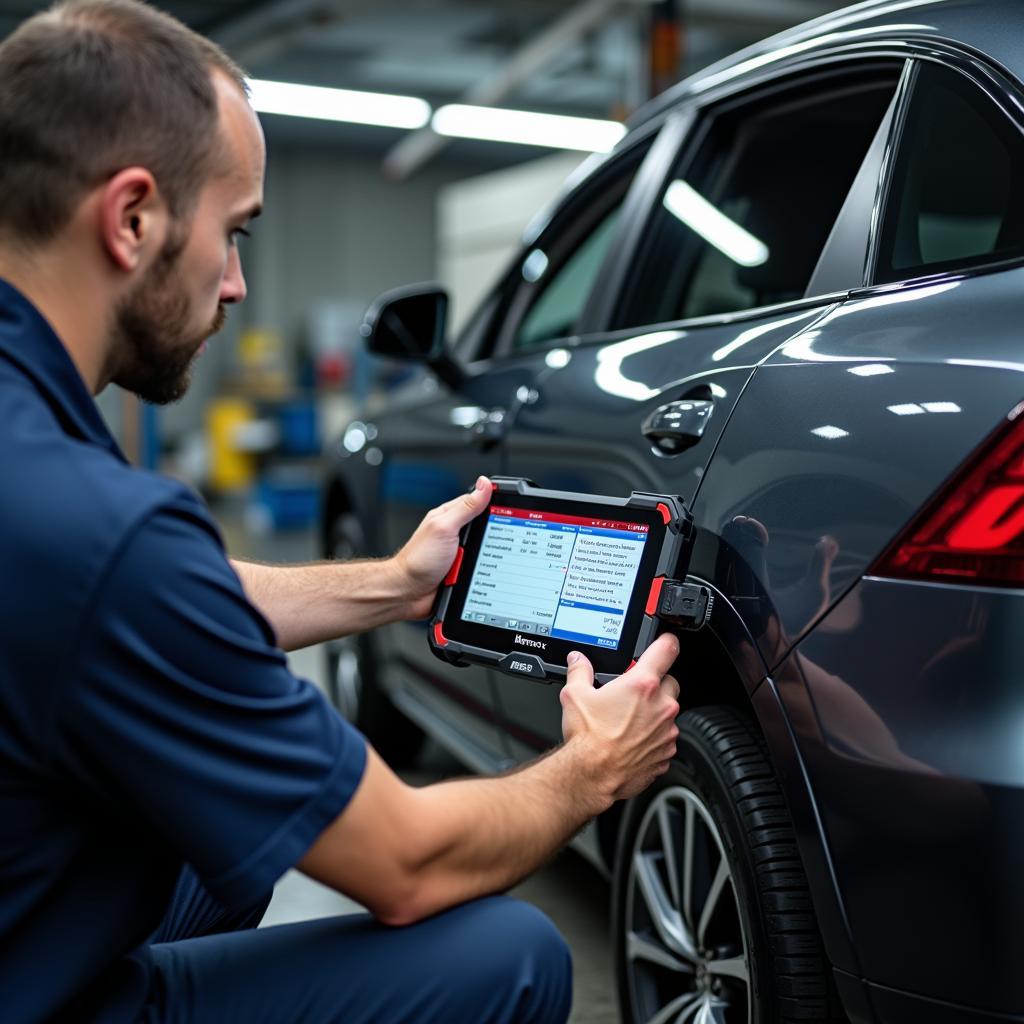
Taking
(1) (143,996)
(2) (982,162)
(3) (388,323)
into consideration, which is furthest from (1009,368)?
(3) (388,323)

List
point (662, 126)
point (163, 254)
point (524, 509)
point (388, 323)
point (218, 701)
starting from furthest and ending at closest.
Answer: point (388, 323), point (662, 126), point (524, 509), point (163, 254), point (218, 701)

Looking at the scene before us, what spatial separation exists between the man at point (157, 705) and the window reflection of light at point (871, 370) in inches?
19.9

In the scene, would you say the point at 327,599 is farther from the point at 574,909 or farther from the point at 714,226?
the point at 574,909

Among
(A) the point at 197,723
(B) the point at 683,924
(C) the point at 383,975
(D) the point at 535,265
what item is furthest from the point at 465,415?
(A) the point at 197,723

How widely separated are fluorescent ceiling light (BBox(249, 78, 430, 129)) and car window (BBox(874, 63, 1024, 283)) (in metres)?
11.0

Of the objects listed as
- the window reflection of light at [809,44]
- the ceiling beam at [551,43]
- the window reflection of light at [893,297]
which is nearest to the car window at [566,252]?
the window reflection of light at [809,44]

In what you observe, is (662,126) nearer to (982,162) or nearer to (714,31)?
(982,162)

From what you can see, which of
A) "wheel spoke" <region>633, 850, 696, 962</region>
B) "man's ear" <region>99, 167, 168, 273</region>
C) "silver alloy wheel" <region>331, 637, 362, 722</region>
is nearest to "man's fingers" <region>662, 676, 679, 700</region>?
"wheel spoke" <region>633, 850, 696, 962</region>

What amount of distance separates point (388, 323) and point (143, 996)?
1710 mm

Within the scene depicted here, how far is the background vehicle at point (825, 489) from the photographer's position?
1.20m

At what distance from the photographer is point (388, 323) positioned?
2660 mm

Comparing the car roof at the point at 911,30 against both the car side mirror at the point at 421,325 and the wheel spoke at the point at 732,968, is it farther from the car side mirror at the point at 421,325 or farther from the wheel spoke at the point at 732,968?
the wheel spoke at the point at 732,968

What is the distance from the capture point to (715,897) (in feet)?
5.18

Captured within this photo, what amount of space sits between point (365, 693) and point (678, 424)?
202cm
